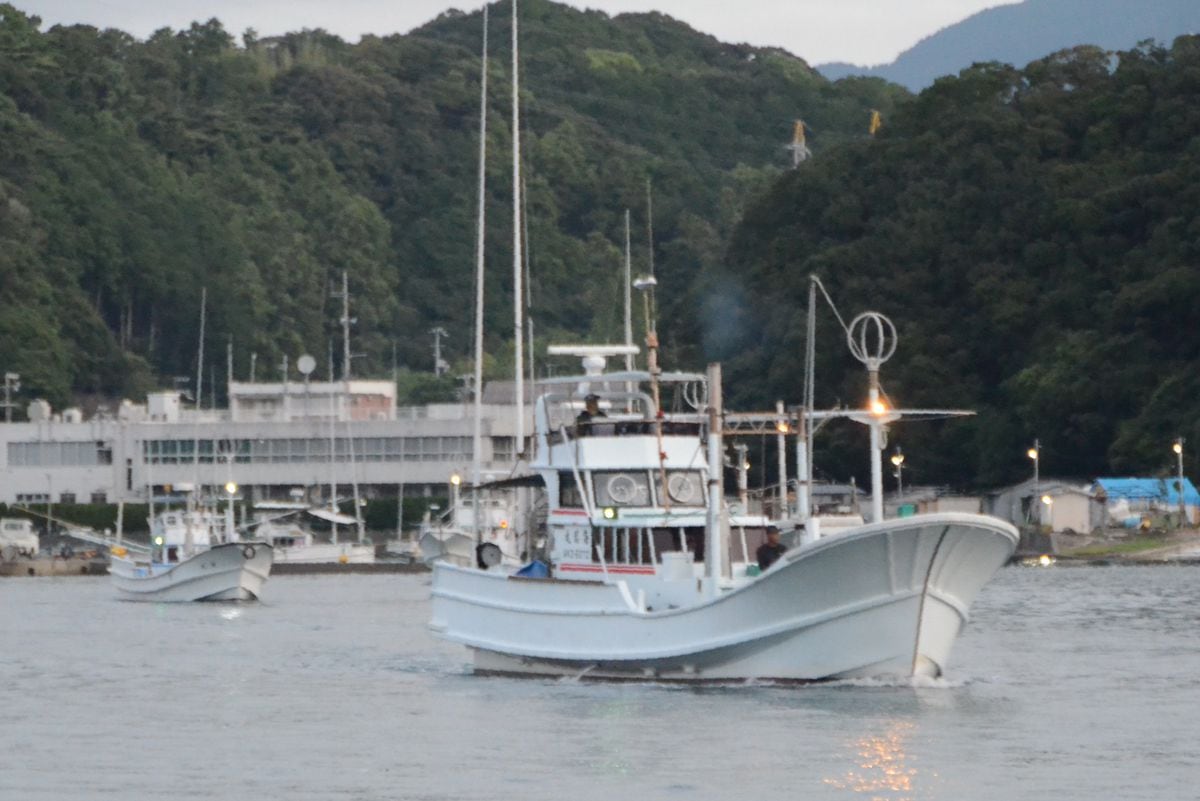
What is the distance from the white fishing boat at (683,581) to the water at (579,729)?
22.6 inches

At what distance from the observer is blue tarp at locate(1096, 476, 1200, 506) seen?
10531 cm

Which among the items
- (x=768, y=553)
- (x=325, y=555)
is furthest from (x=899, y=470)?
(x=768, y=553)

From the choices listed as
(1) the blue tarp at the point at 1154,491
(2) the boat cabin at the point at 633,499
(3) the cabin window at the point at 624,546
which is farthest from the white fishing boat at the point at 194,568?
(3) the cabin window at the point at 624,546

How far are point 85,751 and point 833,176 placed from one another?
100723 mm

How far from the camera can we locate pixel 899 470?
380 ft

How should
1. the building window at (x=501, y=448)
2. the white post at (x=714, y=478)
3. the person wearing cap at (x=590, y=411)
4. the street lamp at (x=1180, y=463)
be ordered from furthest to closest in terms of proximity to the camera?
the building window at (x=501, y=448) → the street lamp at (x=1180, y=463) → the person wearing cap at (x=590, y=411) → the white post at (x=714, y=478)

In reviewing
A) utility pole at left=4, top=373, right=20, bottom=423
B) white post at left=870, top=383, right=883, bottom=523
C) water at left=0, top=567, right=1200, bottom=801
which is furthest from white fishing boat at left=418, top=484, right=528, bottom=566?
white post at left=870, top=383, right=883, bottom=523

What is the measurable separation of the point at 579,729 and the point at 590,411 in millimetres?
7338

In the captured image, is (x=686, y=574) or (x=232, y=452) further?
(x=232, y=452)

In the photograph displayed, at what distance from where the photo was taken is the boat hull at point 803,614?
38.8m

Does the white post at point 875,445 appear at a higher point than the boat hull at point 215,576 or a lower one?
higher

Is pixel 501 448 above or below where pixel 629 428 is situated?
below

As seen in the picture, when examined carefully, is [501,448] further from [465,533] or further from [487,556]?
[487,556]

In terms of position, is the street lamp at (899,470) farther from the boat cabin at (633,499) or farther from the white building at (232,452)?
the boat cabin at (633,499)
